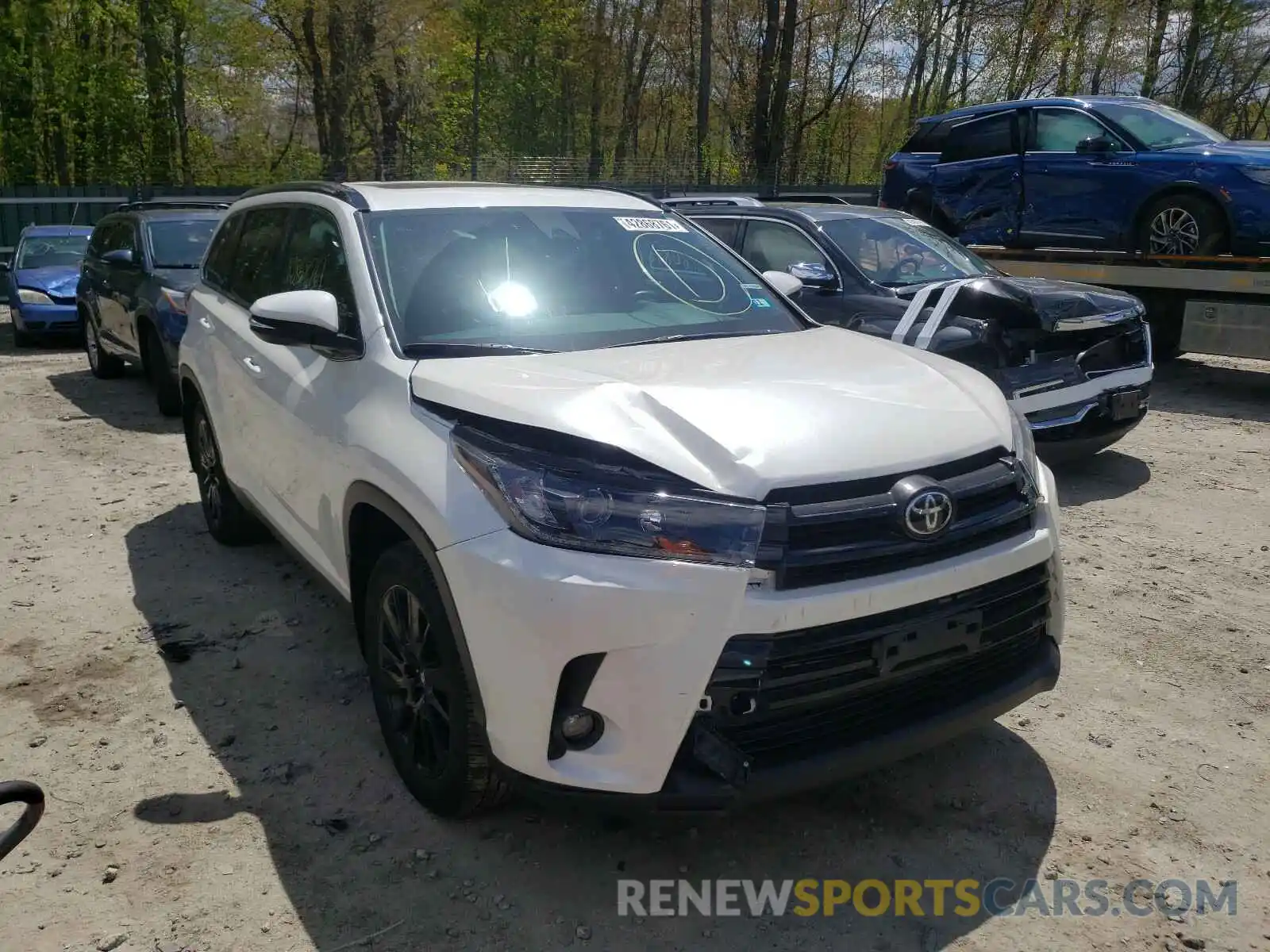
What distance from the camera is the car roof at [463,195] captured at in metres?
3.86

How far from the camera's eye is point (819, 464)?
2.53 metres

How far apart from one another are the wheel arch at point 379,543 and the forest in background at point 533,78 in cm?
2239

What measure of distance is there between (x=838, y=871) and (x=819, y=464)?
1149mm

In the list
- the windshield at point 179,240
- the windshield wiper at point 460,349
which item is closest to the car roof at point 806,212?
the windshield at point 179,240

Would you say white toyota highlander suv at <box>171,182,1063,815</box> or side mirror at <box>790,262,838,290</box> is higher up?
side mirror at <box>790,262,838,290</box>

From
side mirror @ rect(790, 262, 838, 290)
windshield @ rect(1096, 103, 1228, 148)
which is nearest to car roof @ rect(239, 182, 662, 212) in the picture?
side mirror @ rect(790, 262, 838, 290)

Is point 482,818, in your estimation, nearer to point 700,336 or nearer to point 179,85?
point 700,336

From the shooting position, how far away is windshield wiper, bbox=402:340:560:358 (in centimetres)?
317

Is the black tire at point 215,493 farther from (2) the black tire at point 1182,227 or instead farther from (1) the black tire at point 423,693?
(2) the black tire at point 1182,227

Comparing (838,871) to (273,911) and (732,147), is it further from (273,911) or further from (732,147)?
(732,147)

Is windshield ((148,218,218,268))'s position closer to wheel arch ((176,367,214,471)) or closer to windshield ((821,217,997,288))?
wheel arch ((176,367,214,471))

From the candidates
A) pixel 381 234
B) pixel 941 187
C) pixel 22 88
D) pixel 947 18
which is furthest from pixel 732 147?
pixel 381 234

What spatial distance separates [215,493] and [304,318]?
2387mm

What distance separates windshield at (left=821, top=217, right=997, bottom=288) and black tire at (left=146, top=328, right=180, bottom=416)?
5.32 meters
